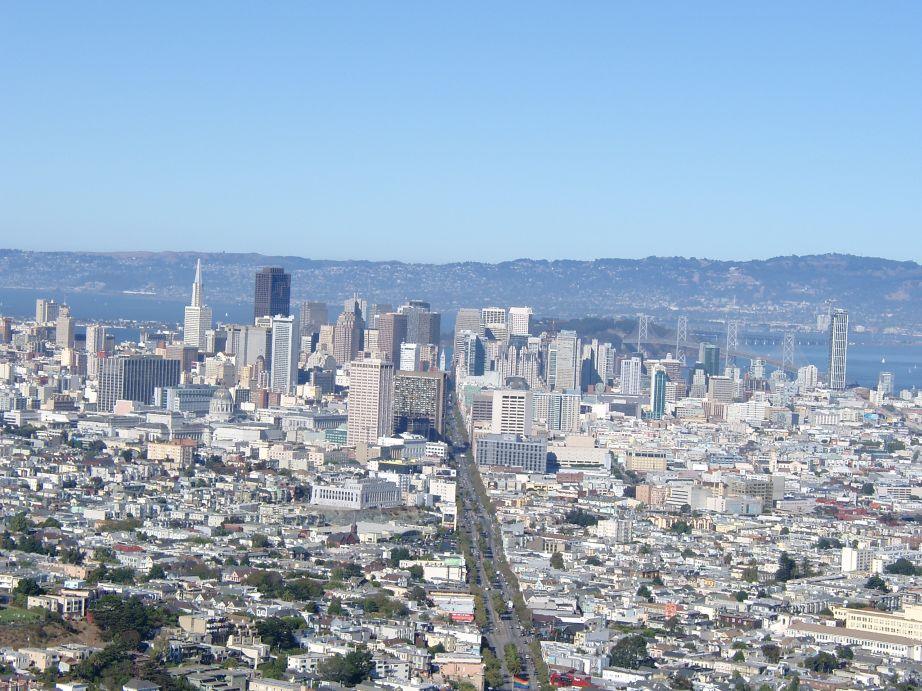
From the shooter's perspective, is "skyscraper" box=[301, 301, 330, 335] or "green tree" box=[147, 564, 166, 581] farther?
"skyscraper" box=[301, 301, 330, 335]

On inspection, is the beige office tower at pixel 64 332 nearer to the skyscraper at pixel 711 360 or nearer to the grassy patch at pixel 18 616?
the skyscraper at pixel 711 360

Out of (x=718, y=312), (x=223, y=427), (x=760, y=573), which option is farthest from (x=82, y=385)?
(x=718, y=312)

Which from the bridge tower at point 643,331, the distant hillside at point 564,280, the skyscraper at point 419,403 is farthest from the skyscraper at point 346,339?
the distant hillside at point 564,280

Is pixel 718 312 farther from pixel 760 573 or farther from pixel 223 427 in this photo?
pixel 760 573

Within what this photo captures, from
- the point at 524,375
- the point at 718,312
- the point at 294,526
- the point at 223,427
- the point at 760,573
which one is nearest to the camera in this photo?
the point at 760,573

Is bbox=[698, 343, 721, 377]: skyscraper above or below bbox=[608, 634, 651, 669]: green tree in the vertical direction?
above

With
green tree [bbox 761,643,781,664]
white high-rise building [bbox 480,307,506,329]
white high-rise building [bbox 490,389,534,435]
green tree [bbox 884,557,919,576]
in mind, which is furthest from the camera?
white high-rise building [bbox 480,307,506,329]

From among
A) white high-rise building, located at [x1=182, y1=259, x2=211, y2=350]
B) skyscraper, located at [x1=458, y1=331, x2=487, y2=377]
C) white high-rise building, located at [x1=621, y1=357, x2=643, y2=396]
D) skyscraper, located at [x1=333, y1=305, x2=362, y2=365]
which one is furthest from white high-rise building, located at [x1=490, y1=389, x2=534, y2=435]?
white high-rise building, located at [x1=182, y1=259, x2=211, y2=350]

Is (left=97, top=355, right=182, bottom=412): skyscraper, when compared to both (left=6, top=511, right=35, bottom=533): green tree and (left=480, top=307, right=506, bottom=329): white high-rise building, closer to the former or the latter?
(left=6, top=511, right=35, bottom=533): green tree
